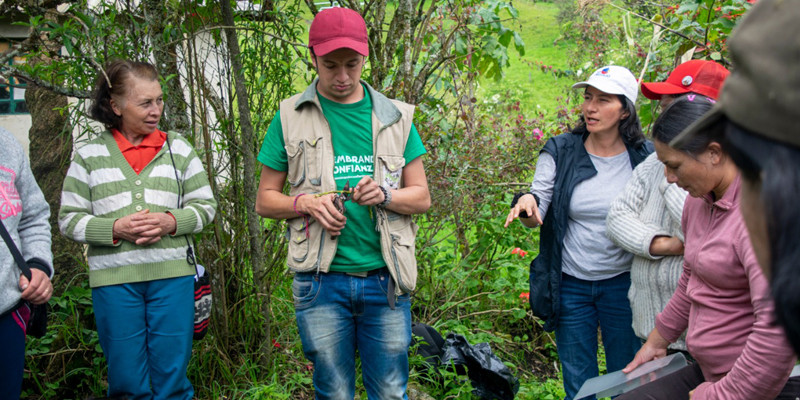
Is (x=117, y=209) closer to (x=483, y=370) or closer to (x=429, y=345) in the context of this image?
(x=429, y=345)

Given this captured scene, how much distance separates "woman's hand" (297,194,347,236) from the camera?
2.41 meters

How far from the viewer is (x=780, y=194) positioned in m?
0.76

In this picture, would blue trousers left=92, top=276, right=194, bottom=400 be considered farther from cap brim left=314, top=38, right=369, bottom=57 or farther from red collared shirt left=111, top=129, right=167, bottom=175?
cap brim left=314, top=38, right=369, bottom=57

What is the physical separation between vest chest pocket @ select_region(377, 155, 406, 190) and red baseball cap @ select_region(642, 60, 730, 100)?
134 centimetres

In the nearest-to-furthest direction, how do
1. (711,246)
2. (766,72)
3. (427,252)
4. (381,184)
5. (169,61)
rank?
(766,72) → (711,246) → (381,184) → (169,61) → (427,252)

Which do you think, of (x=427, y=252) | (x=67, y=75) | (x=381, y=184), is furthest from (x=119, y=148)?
(x=427, y=252)

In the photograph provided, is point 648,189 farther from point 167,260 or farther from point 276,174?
point 167,260

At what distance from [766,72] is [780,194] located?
0.15 m

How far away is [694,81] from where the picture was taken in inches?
114

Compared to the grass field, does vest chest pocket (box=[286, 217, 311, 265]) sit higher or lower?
lower

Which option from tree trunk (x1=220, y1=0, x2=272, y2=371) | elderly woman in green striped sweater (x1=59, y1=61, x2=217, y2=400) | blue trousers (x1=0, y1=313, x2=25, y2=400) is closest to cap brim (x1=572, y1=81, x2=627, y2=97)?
tree trunk (x1=220, y1=0, x2=272, y2=371)

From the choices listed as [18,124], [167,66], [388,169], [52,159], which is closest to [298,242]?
[388,169]

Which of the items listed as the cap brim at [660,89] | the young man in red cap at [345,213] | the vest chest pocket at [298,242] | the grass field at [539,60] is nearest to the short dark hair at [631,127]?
the cap brim at [660,89]

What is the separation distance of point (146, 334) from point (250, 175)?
41.0 inches
